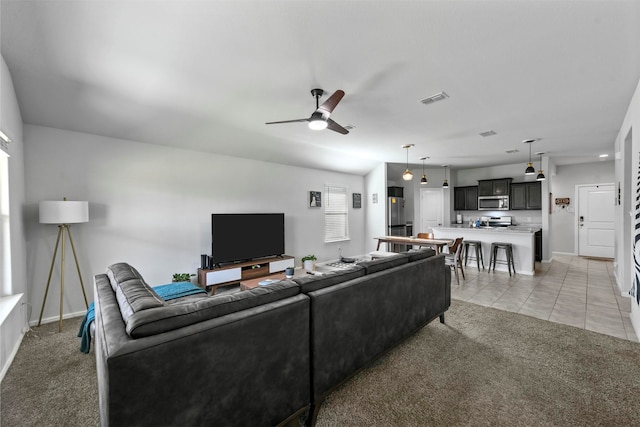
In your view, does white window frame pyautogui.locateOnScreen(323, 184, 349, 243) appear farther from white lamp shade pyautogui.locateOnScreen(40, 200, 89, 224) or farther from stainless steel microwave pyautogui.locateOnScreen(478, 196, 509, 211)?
white lamp shade pyautogui.locateOnScreen(40, 200, 89, 224)

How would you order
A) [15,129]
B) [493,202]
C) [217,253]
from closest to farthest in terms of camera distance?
[15,129] < [217,253] < [493,202]

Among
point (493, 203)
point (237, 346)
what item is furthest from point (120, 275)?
point (493, 203)

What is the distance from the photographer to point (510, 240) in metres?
5.96

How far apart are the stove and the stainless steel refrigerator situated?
237 cm

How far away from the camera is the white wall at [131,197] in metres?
3.46

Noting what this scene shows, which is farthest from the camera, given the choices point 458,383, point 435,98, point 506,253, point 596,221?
point 596,221

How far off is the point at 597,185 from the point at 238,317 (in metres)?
9.98

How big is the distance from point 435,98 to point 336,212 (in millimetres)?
4326

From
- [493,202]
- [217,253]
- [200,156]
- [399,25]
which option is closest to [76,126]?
[200,156]

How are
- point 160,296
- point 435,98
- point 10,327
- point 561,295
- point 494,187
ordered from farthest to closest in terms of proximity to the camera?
point 494,187, point 561,295, point 435,98, point 160,296, point 10,327

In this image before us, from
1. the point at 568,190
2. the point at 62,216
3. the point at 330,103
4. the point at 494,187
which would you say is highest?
the point at 330,103

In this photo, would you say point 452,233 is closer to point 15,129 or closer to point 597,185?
point 597,185

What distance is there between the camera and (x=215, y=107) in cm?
A: 343

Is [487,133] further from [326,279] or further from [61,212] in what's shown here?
[61,212]
